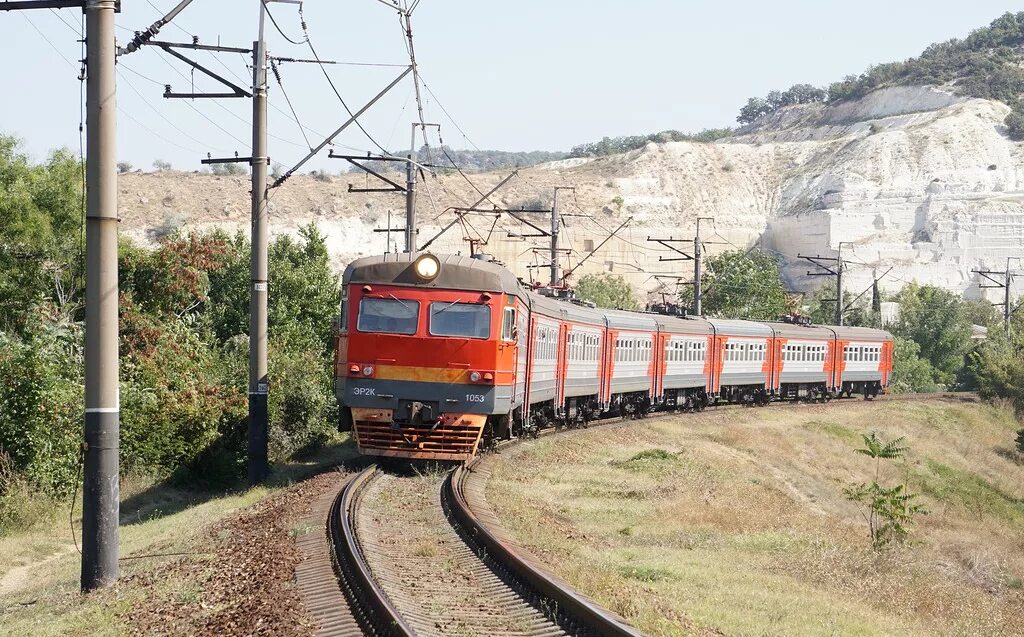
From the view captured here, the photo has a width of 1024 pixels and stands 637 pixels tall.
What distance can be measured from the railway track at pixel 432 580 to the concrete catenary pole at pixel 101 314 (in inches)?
78.2

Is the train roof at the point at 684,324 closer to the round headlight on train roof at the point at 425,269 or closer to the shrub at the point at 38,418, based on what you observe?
the round headlight on train roof at the point at 425,269

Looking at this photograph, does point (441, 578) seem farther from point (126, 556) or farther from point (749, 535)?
A: point (749, 535)

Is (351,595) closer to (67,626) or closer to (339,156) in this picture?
(67,626)

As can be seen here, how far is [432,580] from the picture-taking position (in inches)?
429

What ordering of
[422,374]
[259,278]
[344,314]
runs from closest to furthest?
[422,374]
[344,314]
[259,278]

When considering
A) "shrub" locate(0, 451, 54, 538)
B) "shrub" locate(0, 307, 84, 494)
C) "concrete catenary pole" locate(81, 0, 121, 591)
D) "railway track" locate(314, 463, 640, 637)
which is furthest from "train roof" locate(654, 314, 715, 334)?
"concrete catenary pole" locate(81, 0, 121, 591)

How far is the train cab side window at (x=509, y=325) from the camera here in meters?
18.5

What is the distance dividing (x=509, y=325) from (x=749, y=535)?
5.21 meters

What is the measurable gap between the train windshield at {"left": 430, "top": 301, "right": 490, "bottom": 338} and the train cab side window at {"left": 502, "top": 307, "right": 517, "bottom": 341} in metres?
0.36

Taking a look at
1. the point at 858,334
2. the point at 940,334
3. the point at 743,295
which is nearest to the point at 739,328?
the point at 858,334

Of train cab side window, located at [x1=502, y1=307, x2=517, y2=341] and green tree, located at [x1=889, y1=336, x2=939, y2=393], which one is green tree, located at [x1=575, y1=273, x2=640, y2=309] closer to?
green tree, located at [x1=889, y1=336, x2=939, y2=393]

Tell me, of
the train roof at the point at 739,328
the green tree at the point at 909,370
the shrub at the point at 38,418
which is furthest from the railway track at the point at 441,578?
the green tree at the point at 909,370

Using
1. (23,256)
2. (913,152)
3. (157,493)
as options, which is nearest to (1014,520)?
(157,493)

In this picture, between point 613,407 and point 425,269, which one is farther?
point 613,407
